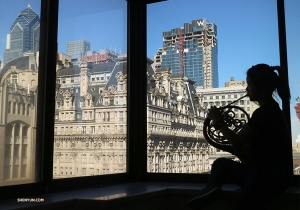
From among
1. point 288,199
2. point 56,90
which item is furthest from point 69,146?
point 288,199

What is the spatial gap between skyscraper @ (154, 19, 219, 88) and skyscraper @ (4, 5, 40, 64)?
123 cm

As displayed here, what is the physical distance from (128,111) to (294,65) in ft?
4.64

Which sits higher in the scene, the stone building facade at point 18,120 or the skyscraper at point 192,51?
the skyscraper at point 192,51

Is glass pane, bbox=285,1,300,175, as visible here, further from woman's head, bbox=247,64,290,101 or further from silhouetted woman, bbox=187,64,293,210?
silhouetted woman, bbox=187,64,293,210

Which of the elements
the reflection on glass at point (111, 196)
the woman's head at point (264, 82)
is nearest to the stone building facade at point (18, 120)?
the reflection on glass at point (111, 196)

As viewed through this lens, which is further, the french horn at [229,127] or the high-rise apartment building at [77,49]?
the high-rise apartment building at [77,49]

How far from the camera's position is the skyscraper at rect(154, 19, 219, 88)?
3088mm

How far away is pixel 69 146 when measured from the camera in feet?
8.20

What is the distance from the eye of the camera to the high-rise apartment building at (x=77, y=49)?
101 inches

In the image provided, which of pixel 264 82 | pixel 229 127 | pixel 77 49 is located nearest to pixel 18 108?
pixel 77 49

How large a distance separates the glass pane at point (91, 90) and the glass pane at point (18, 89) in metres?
0.20

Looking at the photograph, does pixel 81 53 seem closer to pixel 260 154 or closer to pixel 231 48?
pixel 231 48

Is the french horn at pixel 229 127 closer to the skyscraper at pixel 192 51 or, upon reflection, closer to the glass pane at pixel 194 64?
the glass pane at pixel 194 64

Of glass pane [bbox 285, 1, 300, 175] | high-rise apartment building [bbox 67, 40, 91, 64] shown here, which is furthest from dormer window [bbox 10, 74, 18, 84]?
glass pane [bbox 285, 1, 300, 175]
